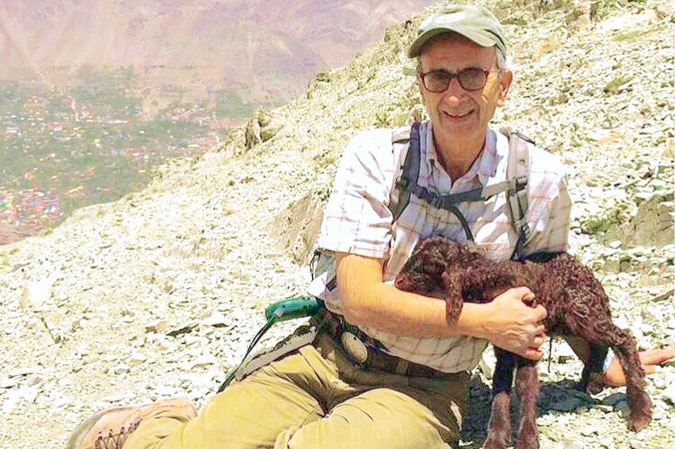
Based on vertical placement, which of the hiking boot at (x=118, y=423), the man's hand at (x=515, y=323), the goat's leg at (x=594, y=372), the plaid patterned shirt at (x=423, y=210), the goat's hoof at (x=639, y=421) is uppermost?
the plaid patterned shirt at (x=423, y=210)

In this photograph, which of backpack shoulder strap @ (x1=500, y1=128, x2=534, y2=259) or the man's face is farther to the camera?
backpack shoulder strap @ (x1=500, y1=128, x2=534, y2=259)

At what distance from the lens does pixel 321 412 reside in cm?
427

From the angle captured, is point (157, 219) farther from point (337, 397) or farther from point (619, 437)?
point (619, 437)

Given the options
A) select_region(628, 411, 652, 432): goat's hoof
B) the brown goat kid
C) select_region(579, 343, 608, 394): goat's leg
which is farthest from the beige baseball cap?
select_region(628, 411, 652, 432): goat's hoof

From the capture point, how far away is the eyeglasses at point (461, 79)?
11.6ft

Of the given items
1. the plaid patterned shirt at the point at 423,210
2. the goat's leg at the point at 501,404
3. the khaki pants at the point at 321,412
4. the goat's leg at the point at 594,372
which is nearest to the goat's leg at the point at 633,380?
the goat's leg at the point at 594,372

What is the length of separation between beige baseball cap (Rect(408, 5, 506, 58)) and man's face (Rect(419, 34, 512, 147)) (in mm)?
69

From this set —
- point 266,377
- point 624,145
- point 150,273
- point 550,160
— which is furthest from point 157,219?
point 550,160

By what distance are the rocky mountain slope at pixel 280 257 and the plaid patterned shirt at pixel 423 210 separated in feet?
3.97

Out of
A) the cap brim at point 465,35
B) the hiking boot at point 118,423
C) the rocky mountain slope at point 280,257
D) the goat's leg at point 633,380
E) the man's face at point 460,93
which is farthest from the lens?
the rocky mountain slope at point 280,257

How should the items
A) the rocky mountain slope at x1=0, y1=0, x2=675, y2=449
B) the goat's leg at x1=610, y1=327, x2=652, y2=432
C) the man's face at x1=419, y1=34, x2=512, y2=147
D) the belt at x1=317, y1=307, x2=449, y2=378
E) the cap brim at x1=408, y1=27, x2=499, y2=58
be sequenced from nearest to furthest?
the cap brim at x1=408, y1=27, x2=499, y2=58
the man's face at x1=419, y1=34, x2=512, y2=147
the goat's leg at x1=610, y1=327, x2=652, y2=432
the belt at x1=317, y1=307, x2=449, y2=378
the rocky mountain slope at x1=0, y1=0, x2=675, y2=449

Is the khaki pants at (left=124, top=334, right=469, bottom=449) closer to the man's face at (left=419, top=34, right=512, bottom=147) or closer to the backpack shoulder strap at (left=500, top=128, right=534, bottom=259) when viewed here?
the backpack shoulder strap at (left=500, top=128, right=534, bottom=259)

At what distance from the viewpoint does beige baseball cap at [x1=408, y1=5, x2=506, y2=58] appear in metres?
3.39

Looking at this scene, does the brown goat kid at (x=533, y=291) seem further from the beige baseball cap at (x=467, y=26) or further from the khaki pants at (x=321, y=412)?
the beige baseball cap at (x=467, y=26)
